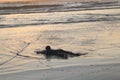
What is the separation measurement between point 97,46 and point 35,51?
114 inches

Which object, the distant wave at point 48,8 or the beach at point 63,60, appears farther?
the distant wave at point 48,8

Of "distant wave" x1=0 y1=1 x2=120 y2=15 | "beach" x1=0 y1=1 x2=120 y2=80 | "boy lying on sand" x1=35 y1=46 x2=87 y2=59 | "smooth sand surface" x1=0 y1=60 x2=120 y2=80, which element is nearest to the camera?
"smooth sand surface" x1=0 y1=60 x2=120 y2=80

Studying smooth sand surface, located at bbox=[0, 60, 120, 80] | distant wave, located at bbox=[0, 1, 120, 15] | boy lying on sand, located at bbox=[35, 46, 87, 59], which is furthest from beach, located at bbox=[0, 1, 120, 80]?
distant wave, located at bbox=[0, 1, 120, 15]

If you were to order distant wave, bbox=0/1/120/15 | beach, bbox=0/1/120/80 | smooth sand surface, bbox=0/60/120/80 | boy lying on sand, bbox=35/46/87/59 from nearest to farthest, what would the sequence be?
1. smooth sand surface, bbox=0/60/120/80
2. beach, bbox=0/1/120/80
3. boy lying on sand, bbox=35/46/87/59
4. distant wave, bbox=0/1/120/15

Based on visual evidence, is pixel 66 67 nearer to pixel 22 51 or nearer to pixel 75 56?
pixel 75 56

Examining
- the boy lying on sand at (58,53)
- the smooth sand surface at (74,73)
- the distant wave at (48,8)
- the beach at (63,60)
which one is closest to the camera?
the smooth sand surface at (74,73)

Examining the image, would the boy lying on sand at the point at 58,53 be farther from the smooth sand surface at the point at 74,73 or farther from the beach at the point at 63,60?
the smooth sand surface at the point at 74,73

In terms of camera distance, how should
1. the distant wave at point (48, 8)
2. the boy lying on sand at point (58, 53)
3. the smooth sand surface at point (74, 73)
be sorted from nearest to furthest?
the smooth sand surface at point (74, 73), the boy lying on sand at point (58, 53), the distant wave at point (48, 8)

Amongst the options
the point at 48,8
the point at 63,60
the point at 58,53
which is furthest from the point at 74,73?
the point at 48,8

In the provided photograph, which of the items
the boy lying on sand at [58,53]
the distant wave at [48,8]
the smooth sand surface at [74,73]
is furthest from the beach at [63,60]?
the distant wave at [48,8]

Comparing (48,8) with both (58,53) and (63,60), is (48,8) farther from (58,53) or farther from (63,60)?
(63,60)

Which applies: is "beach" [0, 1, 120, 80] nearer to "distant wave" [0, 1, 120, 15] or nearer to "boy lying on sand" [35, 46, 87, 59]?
"boy lying on sand" [35, 46, 87, 59]

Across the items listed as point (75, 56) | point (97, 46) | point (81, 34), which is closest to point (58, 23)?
point (81, 34)

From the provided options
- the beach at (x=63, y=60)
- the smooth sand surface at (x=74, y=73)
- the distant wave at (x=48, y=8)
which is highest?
the distant wave at (x=48, y=8)
